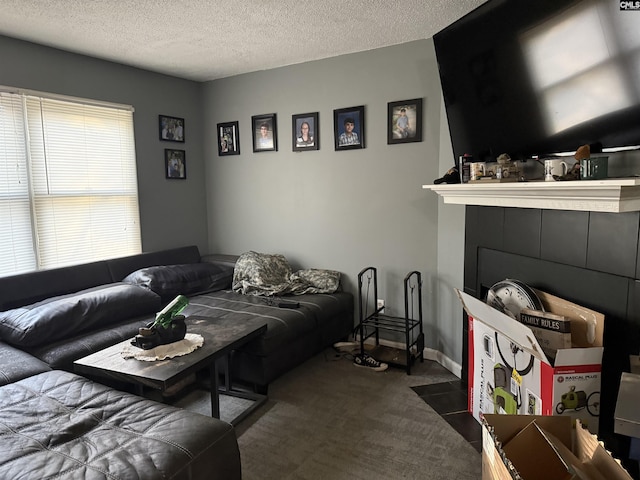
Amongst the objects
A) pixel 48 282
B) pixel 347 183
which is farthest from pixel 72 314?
pixel 347 183

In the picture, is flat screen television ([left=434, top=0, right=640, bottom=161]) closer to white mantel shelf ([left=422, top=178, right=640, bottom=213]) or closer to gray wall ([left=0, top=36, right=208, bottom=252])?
white mantel shelf ([left=422, top=178, right=640, bottom=213])

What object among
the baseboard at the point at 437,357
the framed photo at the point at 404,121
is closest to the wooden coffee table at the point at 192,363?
the baseboard at the point at 437,357

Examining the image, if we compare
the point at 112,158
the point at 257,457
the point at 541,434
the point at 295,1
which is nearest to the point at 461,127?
the point at 295,1

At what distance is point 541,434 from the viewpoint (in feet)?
4.59

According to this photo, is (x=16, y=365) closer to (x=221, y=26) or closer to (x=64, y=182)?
(x=64, y=182)

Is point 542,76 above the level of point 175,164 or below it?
above

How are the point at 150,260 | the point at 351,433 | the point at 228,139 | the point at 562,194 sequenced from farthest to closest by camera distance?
the point at 228,139 < the point at 150,260 < the point at 351,433 < the point at 562,194

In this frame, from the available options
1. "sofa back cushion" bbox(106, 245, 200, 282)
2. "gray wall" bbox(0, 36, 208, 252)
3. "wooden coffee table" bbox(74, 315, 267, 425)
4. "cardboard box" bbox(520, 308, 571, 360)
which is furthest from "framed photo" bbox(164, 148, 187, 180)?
"cardboard box" bbox(520, 308, 571, 360)

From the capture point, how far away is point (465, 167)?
2.47 m

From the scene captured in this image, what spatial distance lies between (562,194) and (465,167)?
74cm

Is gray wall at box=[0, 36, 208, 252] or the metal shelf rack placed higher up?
gray wall at box=[0, 36, 208, 252]

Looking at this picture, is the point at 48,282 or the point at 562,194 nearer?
the point at 562,194

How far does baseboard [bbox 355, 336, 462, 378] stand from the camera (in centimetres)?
306

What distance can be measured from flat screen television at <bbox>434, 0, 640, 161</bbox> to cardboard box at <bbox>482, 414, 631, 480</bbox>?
1.09 meters
